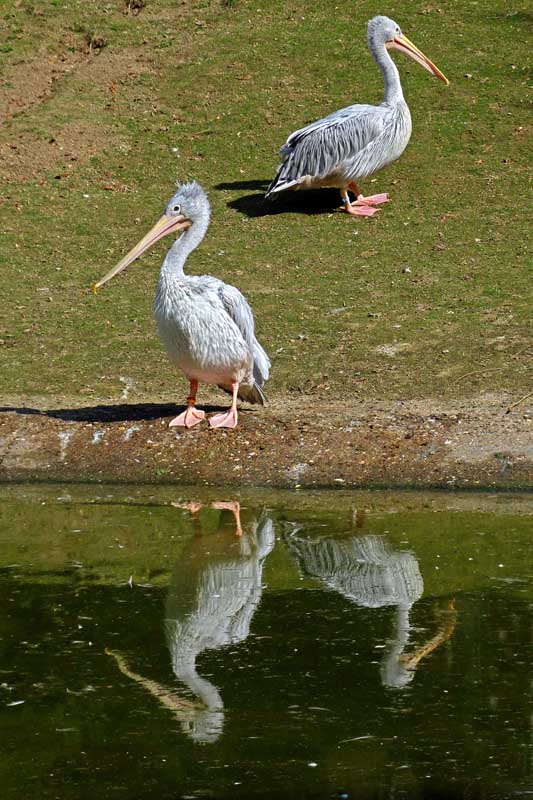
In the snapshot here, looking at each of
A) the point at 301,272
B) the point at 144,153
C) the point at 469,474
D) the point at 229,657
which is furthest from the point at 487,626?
the point at 144,153

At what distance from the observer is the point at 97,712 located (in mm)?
4496

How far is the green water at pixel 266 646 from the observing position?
4082 mm

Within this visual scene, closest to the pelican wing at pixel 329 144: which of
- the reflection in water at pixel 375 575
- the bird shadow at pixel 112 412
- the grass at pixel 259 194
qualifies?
the grass at pixel 259 194

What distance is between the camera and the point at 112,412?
26.6ft

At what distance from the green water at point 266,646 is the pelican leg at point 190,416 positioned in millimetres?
603

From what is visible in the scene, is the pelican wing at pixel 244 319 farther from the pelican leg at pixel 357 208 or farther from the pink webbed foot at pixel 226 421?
the pelican leg at pixel 357 208

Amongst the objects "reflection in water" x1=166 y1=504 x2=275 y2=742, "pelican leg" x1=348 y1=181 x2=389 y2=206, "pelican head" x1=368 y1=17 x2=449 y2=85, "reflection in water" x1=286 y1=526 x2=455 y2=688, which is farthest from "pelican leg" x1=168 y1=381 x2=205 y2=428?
"pelican head" x1=368 y1=17 x2=449 y2=85

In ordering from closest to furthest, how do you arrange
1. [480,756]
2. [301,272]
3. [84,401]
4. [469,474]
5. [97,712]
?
1. [480,756]
2. [97,712]
3. [469,474]
4. [84,401]
5. [301,272]

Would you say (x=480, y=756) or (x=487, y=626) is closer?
(x=480, y=756)

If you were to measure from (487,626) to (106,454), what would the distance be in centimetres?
302

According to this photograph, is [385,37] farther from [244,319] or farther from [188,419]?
→ [188,419]

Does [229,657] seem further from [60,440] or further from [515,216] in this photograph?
[515,216]

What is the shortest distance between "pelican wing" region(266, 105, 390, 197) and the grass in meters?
0.43

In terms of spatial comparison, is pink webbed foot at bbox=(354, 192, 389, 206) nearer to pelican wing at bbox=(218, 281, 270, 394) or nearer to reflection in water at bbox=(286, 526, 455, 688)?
pelican wing at bbox=(218, 281, 270, 394)
